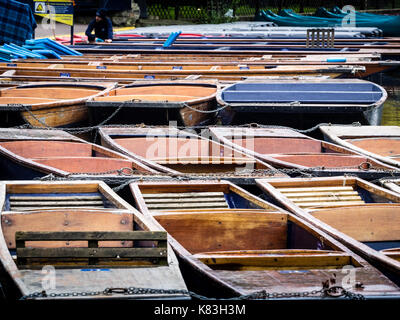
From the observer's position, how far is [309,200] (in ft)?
13.3

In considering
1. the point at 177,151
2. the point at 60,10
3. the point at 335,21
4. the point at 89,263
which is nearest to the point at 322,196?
the point at 177,151

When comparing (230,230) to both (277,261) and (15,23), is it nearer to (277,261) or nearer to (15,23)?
(277,261)

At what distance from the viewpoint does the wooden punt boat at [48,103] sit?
19.9 ft

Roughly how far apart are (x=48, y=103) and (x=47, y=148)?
1.06 m

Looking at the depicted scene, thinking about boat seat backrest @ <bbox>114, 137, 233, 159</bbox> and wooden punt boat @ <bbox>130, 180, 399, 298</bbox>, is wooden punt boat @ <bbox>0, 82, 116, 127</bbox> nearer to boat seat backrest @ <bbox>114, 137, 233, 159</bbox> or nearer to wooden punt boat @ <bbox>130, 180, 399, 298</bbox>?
A: boat seat backrest @ <bbox>114, 137, 233, 159</bbox>

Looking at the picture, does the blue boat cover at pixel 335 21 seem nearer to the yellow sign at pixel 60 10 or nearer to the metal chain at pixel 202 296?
the yellow sign at pixel 60 10

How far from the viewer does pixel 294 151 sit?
18.5 ft

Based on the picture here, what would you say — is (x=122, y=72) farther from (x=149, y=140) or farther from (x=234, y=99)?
(x=149, y=140)

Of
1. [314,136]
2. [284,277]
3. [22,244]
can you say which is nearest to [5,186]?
[22,244]

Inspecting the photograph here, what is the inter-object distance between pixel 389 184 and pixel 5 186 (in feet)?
8.45

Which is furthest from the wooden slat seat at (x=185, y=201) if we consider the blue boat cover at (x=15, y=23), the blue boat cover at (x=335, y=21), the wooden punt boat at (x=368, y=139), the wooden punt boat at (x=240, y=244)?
the blue boat cover at (x=335, y=21)

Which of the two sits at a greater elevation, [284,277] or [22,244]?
[22,244]

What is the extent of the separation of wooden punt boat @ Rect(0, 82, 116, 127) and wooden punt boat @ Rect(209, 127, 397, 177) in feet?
5.43

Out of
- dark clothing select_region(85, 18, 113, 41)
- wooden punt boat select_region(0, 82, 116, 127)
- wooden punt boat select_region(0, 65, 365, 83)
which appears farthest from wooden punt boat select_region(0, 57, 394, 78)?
dark clothing select_region(85, 18, 113, 41)
